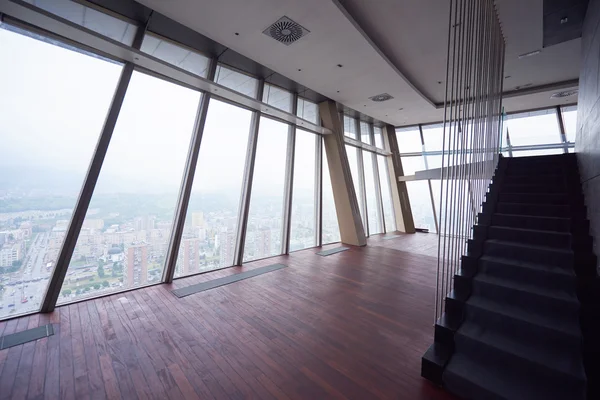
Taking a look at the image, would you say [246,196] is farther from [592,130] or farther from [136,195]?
[592,130]

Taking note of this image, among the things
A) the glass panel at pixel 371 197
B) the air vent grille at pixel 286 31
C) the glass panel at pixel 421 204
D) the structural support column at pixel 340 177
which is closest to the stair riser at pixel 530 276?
the air vent grille at pixel 286 31

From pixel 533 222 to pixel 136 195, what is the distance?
5.66m

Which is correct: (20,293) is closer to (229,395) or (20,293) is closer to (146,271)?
(146,271)

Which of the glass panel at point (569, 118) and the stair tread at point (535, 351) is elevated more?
the glass panel at point (569, 118)

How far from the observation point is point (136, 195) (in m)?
3.79

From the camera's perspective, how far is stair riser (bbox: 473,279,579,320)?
1817 mm

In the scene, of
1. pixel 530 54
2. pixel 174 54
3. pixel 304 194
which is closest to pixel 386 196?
pixel 304 194

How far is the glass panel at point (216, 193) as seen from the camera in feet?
14.6

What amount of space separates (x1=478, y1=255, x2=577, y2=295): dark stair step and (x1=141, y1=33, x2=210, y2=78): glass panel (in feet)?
18.2

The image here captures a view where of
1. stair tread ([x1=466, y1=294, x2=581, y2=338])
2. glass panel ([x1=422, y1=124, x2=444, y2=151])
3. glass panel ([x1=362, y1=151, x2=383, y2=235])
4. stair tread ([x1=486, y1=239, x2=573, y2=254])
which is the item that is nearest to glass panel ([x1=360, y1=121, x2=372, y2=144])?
glass panel ([x1=362, y1=151, x2=383, y2=235])

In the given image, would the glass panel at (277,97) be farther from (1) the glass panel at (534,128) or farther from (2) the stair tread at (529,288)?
(1) the glass panel at (534,128)

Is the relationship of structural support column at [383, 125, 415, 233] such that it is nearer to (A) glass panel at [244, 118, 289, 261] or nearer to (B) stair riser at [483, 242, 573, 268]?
(A) glass panel at [244, 118, 289, 261]

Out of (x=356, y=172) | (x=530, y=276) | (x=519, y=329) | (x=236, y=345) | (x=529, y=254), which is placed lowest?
(x=236, y=345)

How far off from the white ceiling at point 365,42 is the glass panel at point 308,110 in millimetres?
826
